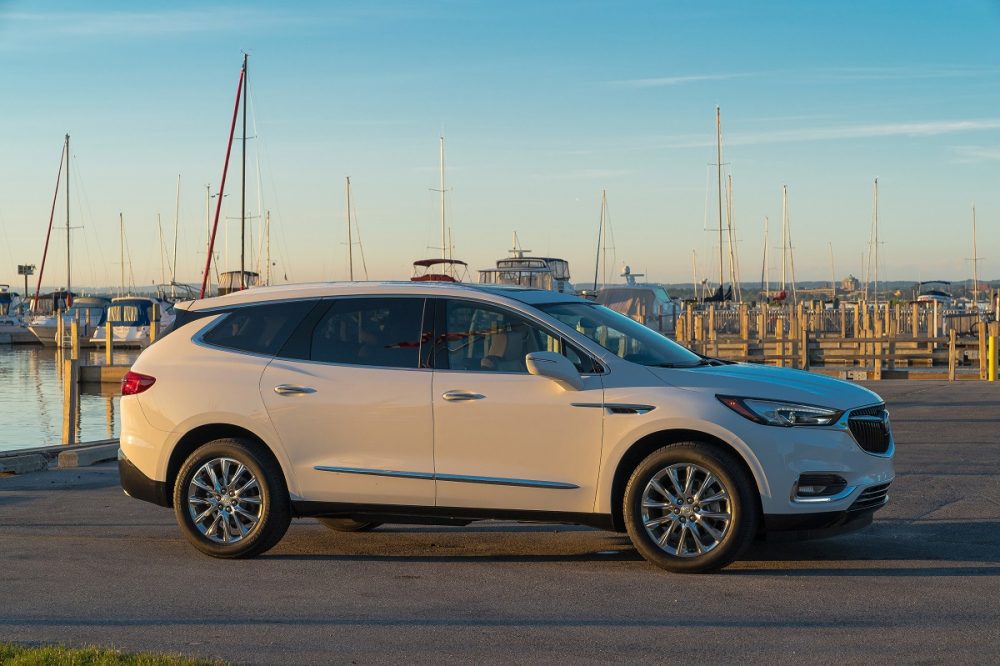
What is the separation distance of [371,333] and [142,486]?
196 cm

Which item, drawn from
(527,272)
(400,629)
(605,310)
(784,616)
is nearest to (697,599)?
(784,616)

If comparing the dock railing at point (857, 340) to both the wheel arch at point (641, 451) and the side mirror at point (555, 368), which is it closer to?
the wheel arch at point (641, 451)

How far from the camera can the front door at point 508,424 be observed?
834 centimetres

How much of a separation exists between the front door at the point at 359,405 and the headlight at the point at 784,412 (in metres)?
2.00

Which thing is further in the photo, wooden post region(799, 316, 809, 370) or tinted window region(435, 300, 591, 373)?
wooden post region(799, 316, 809, 370)

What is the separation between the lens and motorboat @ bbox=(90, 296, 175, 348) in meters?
61.8

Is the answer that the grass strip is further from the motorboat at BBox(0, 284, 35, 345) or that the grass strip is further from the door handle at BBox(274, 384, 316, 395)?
the motorboat at BBox(0, 284, 35, 345)

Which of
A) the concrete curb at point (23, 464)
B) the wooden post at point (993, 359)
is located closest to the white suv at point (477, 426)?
the concrete curb at point (23, 464)

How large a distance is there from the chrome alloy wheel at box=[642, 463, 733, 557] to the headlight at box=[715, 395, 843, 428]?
0.44 metres

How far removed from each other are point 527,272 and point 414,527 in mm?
31932

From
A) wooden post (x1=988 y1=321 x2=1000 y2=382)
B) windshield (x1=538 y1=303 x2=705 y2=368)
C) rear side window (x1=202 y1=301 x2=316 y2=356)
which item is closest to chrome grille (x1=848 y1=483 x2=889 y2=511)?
windshield (x1=538 y1=303 x2=705 y2=368)

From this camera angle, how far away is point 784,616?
7.08m

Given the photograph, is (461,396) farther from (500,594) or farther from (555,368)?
(500,594)

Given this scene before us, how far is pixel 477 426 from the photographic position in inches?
334
